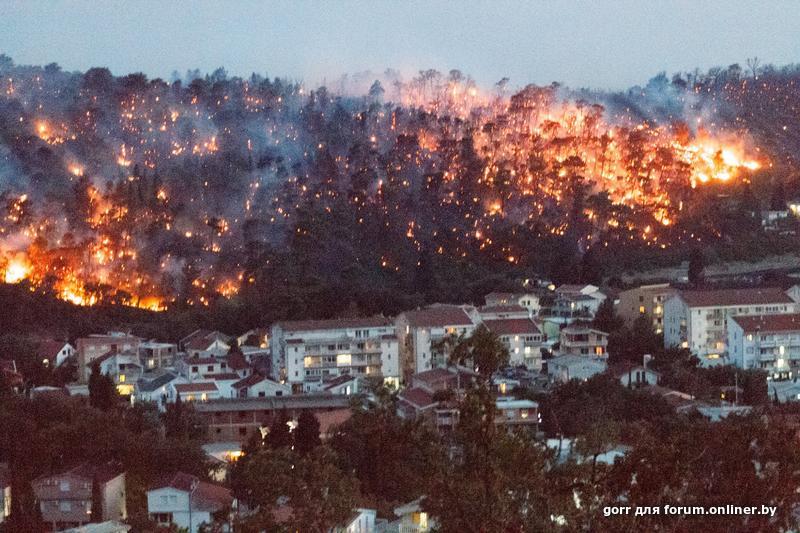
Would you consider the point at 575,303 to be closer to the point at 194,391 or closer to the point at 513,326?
the point at 513,326

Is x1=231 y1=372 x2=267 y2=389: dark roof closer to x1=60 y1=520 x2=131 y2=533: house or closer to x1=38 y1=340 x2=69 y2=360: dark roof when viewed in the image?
x1=38 y1=340 x2=69 y2=360: dark roof

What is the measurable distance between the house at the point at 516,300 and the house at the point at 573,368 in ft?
10.5

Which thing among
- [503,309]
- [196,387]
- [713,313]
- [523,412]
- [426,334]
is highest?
[503,309]

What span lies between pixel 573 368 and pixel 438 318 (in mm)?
2289

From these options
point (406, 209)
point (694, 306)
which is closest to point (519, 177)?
point (406, 209)

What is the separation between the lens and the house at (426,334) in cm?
1784

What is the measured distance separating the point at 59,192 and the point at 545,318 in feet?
38.1

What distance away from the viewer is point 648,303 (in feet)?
64.4

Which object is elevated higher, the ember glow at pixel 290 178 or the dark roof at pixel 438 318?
the ember glow at pixel 290 178

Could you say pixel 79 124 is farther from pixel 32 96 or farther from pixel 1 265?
pixel 1 265

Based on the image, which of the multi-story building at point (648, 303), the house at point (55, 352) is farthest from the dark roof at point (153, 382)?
the multi-story building at point (648, 303)

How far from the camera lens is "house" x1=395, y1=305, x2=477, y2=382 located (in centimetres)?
1784

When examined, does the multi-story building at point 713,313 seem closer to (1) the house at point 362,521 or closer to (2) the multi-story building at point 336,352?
(2) the multi-story building at point 336,352

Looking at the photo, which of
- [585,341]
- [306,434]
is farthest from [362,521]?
[585,341]
